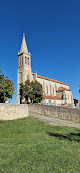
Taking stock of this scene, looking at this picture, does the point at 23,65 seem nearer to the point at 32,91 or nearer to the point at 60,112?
the point at 32,91

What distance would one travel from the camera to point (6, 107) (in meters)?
16.9

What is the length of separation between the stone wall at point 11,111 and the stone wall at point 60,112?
4.69 m

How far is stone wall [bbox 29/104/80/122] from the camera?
1693cm

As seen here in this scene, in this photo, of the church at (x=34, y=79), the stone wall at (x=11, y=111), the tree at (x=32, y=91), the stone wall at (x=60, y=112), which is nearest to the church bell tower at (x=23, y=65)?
the church at (x=34, y=79)

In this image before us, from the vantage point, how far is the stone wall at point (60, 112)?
16.9 meters

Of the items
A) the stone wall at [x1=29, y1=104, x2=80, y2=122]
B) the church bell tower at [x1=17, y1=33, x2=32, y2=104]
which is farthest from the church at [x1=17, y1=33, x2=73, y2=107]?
the stone wall at [x1=29, y1=104, x2=80, y2=122]

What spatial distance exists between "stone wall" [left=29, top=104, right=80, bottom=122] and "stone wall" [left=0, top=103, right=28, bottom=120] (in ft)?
15.4

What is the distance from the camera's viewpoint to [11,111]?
17.6 metres

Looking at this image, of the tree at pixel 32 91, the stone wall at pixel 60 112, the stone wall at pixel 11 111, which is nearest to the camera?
the stone wall at pixel 11 111

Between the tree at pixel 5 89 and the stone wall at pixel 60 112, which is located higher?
the tree at pixel 5 89

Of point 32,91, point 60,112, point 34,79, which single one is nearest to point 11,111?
point 60,112

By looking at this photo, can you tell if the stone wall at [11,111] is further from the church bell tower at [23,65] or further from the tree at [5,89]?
the church bell tower at [23,65]

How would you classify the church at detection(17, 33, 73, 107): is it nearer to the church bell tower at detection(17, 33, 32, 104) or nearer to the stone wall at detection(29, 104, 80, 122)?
the church bell tower at detection(17, 33, 32, 104)

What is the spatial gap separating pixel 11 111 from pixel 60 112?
8.31 meters
